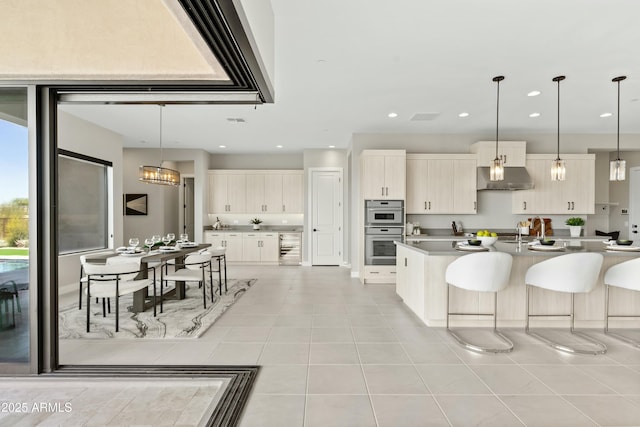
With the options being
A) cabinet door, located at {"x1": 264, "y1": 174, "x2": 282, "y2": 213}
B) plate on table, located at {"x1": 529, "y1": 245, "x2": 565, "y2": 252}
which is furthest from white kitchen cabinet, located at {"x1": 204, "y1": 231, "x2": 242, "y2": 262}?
plate on table, located at {"x1": 529, "y1": 245, "x2": 565, "y2": 252}

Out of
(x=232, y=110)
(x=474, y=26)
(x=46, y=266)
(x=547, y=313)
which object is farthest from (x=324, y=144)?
(x=46, y=266)

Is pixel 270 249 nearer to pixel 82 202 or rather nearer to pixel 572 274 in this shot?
pixel 82 202

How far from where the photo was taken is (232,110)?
4.85m

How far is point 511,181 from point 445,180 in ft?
3.51

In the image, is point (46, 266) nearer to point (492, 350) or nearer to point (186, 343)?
point (186, 343)

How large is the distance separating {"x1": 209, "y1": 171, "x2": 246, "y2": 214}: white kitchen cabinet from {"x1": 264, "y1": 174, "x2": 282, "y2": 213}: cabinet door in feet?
1.79

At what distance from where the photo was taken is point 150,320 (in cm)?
371

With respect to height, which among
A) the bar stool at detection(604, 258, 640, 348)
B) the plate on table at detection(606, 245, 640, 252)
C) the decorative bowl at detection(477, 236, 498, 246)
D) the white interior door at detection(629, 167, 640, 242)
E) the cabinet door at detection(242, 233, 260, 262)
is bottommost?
the cabinet door at detection(242, 233, 260, 262)

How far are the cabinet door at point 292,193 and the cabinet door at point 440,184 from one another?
3.27m

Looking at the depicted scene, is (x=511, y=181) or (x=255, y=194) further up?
(x=511, y=181)

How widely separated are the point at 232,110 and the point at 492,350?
14.5ft

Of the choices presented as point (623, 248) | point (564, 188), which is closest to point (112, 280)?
point (623, 248)

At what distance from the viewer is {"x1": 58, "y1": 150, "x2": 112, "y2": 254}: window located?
5.14 metres

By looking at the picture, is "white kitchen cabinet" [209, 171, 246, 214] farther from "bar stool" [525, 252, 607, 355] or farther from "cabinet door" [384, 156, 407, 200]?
"bar stool" [525, 252, 607, 355]
